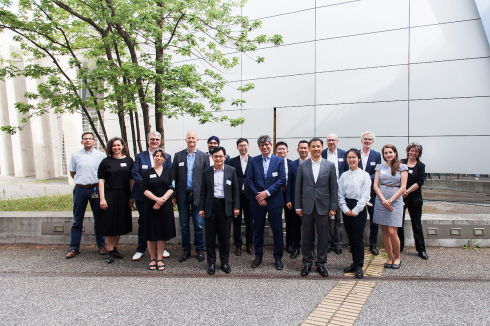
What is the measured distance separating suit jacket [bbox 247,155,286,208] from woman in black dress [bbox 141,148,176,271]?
4.19 ft

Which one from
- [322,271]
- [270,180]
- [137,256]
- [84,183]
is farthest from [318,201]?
[84,183]

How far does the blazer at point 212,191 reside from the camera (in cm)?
482

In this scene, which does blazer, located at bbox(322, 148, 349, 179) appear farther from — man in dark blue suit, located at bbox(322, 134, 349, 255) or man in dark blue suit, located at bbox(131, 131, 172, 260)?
man in dark blue suit, located at bbox(131, 131, 172, 260)

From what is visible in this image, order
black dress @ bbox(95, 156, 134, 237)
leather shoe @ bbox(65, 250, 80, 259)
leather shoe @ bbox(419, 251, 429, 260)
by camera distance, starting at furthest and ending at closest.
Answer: leather shoe @ bbox(65, 250, 80, 259), black dress @ bbox(95, 156, 134, 237), leather shoe @ bbox(419, 251, 429, 260)

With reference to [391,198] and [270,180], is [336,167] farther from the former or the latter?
[270,180]

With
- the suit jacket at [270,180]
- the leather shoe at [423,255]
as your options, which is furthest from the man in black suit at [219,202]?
the leather shoe at [423,255]

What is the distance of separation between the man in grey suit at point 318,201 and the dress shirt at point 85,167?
349 centimetres

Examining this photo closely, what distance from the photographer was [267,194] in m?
4.86

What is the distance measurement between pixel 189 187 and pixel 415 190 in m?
3.63

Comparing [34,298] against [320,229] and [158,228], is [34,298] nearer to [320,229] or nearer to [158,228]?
[158,228]

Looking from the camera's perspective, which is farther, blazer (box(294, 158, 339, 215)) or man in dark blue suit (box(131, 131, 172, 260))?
man in dark blue suit (box(131, 131, 172, 260))

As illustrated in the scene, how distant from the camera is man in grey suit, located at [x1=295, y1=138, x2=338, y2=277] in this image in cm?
455

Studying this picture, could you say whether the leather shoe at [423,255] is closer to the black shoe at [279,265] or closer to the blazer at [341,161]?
the blazer at [341,161]

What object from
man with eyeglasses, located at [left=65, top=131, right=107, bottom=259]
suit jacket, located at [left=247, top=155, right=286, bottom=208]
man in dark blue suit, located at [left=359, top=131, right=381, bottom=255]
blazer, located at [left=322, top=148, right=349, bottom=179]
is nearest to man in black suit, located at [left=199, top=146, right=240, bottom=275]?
suit jacket, located at [left=247, top=155, right=286, bottom=208]
